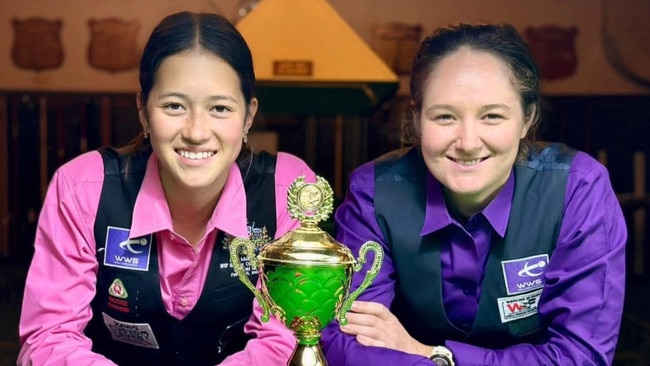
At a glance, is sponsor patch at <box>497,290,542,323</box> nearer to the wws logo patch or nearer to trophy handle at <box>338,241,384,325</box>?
trophy handle at <box>338,241,384,325</box>

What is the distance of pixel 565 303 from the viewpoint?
6.63 feet

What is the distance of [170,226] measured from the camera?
212 cm

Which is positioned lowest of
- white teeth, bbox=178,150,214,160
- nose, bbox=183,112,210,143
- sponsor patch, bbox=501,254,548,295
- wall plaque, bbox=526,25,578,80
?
sponsor patch, bbox=501,254,548,295

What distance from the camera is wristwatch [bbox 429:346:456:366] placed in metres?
1.99

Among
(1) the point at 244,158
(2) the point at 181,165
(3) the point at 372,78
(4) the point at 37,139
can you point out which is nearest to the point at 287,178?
(1) the point at 244,158

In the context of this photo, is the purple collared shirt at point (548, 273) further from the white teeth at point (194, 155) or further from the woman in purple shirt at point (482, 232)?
the white teeth at point (194, 155)

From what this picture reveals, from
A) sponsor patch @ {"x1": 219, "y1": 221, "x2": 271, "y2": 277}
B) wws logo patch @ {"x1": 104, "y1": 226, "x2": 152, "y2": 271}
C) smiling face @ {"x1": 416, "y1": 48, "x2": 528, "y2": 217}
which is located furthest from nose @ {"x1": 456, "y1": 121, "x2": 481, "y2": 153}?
wws logo patch @ {"x1": 104, "y1": 226, "x2": 152, "y2": 271}

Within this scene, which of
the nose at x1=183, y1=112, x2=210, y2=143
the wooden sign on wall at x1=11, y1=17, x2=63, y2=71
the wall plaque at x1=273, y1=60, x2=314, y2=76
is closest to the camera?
the nose at x1=183, y1=112, x2=210, y2=143

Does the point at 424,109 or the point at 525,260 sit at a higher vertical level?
the point at 424,109

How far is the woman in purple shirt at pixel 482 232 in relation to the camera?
1.99 meters

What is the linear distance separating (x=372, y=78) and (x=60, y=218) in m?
3.23

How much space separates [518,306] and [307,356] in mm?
655

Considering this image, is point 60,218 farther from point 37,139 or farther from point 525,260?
point 37,139

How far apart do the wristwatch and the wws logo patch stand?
0.68 meters
